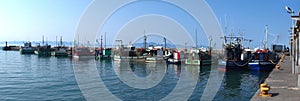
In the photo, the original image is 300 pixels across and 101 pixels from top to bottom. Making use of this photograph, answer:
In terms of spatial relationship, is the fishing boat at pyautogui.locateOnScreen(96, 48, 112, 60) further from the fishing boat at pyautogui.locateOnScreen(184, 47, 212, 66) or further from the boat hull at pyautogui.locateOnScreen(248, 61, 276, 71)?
the boat hull at pyautogui.locateOnScreen(248, 61, 276, 71)

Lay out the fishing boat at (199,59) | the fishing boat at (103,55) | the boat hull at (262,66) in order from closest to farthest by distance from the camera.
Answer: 1. the boat hull at (262,66)
2. the fishing boat at (199,59)
3. the fishing boat at (103,55)

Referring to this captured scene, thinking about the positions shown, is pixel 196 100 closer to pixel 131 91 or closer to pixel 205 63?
pixel 131 91

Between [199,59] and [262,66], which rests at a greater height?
[199,59]

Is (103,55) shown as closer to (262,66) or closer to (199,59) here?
(199,59)

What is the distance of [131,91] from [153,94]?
1809 millimetres

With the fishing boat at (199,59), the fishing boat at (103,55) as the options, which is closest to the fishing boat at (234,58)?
the fishing boat at (199,59)

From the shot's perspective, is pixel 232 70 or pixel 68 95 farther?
pixel 232 70

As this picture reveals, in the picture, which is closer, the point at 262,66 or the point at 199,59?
the point at 262,66

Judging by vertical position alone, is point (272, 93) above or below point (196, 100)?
above

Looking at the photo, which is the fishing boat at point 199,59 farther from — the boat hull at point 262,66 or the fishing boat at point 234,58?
the boat hull at point 262,66

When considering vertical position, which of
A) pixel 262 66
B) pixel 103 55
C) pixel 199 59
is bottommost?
pixel 262 66

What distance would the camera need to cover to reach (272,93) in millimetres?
12789

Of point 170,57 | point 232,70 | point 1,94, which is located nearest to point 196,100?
point 1,94

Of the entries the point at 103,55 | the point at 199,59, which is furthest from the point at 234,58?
the point at 103,55
